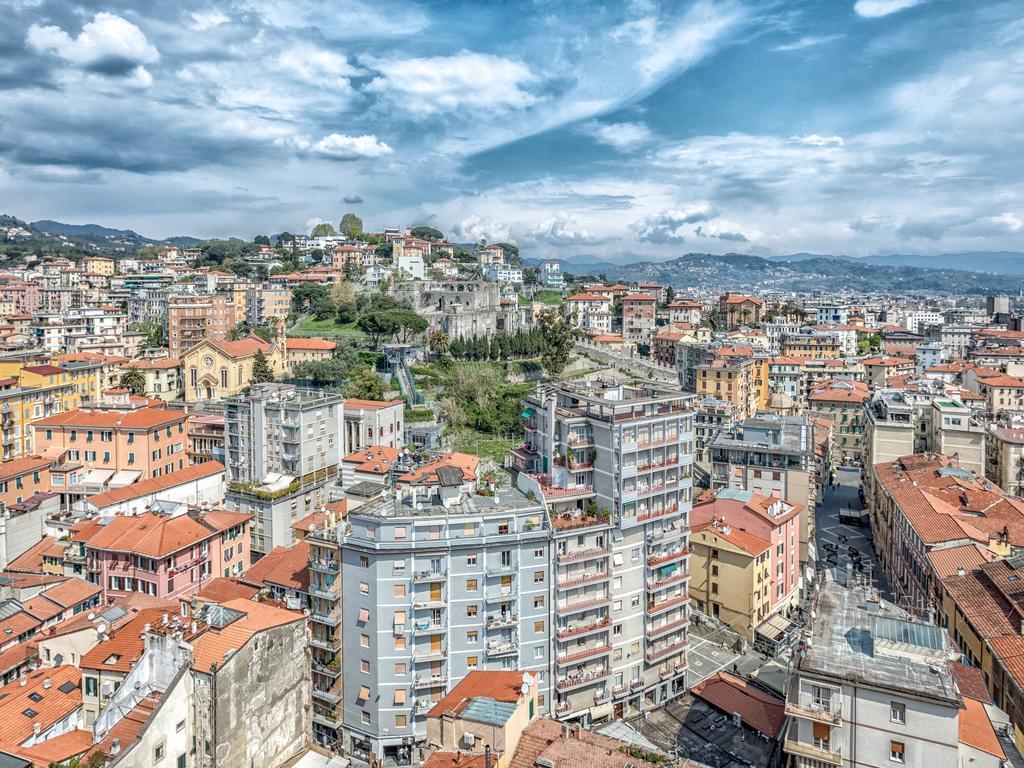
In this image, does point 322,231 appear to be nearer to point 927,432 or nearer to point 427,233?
point 427,233

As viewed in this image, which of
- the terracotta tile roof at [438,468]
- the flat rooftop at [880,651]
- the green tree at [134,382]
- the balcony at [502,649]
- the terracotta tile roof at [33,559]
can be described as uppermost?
the green tree at [134,382]

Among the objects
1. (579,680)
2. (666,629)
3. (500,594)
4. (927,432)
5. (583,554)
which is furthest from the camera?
(927,432)

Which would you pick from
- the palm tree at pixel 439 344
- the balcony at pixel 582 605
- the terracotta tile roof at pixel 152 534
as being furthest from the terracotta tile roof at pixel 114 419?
the balcony at pixel 582 605

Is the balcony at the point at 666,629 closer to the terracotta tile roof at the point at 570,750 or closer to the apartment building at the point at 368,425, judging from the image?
the terracotta tile roof at the point at 570,750

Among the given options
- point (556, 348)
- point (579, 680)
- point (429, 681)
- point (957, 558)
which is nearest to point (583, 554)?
point (579, 680)

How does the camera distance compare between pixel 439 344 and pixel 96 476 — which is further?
pixel 439 344

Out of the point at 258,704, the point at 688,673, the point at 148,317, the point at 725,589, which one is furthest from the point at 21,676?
the point at 148,317

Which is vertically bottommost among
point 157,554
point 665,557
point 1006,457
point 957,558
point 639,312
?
point 957,558

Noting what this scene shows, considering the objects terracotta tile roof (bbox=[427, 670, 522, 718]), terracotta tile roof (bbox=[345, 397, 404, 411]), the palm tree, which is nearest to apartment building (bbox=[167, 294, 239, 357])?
the palm tree
